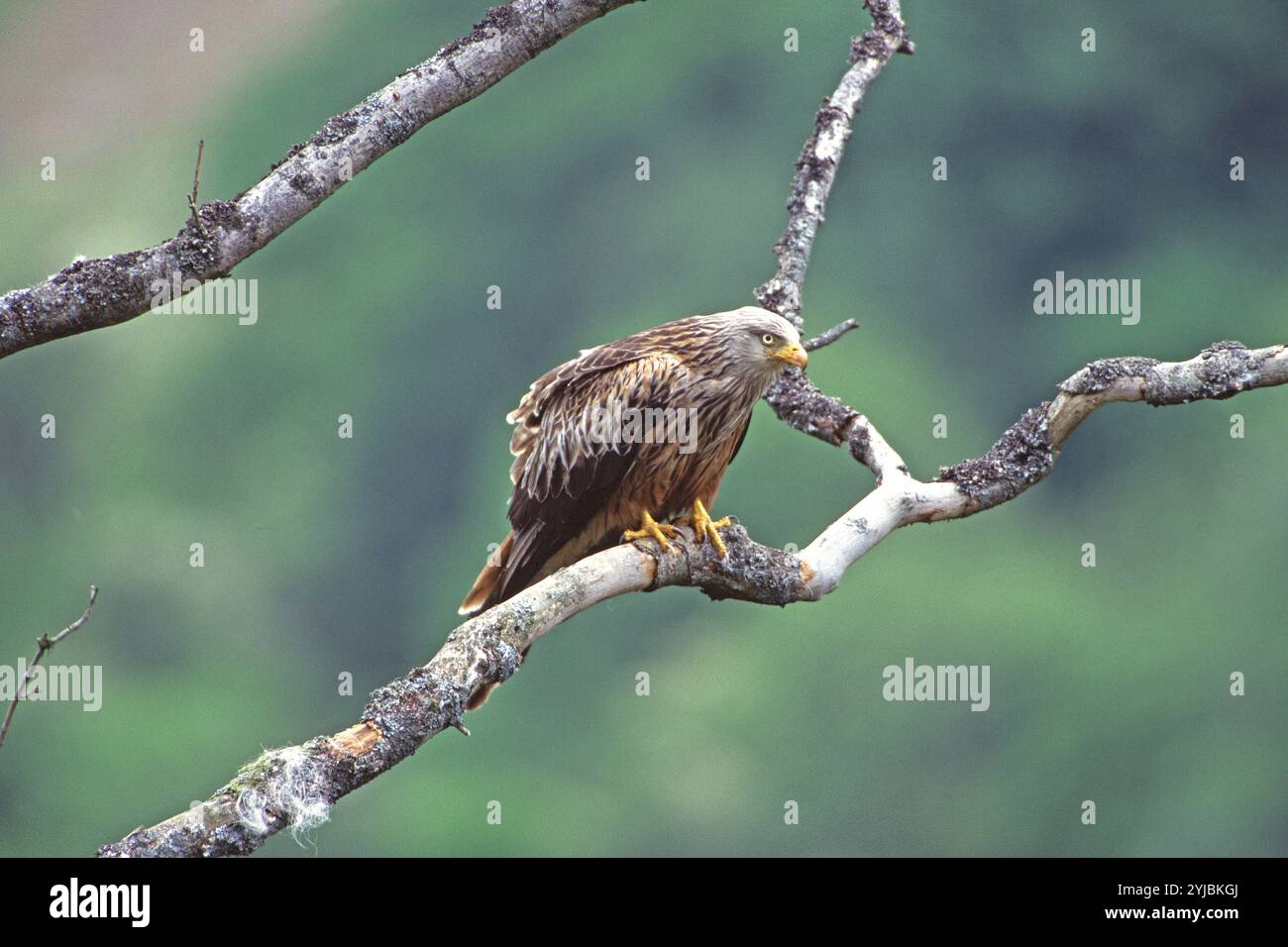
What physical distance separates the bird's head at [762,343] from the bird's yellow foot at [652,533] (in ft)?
2.47

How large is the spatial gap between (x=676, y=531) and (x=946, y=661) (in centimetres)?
1528

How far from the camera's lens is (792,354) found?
5.68 metres

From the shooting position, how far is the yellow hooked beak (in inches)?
223

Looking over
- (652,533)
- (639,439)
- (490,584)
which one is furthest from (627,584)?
(490,584)

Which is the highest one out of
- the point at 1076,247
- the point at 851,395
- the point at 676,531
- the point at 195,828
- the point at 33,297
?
the point at 1076,247

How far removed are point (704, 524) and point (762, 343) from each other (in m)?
0.79

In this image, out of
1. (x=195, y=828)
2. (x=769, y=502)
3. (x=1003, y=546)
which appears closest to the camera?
(x=195, y=828)

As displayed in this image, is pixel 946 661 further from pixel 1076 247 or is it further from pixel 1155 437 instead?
pixel 1076 247

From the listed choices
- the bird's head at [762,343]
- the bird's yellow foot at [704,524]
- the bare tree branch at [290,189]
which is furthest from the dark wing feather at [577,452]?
the bare tree branch at [290,189]

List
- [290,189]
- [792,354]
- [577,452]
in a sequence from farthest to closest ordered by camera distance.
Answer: [577,452] → [792,354] → [290,189]

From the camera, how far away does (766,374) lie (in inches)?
228

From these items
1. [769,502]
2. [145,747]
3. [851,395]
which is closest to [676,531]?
[769,502]

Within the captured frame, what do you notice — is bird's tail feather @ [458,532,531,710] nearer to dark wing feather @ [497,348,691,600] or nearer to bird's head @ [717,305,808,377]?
dark wing feather @ [497,348,691,600]

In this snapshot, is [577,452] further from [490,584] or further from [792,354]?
[792,354]
